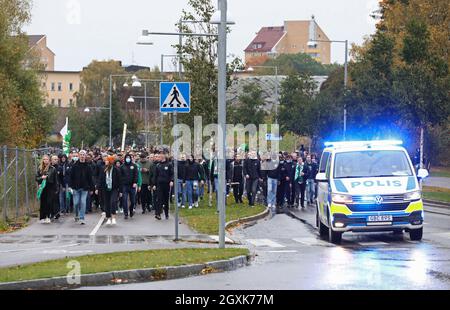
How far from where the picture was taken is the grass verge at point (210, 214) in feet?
82.6

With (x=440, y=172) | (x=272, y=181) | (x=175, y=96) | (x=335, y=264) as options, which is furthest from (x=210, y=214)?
(x=440, y=172)

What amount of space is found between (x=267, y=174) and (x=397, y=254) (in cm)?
1573

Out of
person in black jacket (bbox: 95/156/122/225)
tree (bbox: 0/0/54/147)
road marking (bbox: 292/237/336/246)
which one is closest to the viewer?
road marking (bbox: 292/237/336/246)

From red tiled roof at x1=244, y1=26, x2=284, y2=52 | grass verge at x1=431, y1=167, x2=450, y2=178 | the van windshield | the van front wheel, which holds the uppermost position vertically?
red tiled roof at x1=244, y1=26, x2=284, y2=52

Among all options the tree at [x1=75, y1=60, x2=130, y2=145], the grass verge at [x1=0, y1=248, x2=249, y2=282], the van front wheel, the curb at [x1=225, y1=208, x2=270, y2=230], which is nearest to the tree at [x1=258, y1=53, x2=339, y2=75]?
the tree at [x1=75, y1=60, x2=130, y2=145]

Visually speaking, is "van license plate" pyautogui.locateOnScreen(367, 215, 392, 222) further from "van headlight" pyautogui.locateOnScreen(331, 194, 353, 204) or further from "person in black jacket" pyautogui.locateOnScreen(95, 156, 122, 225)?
"person in black jacket" pyautogui.locateOnScreen(95, 156, 122, 225)

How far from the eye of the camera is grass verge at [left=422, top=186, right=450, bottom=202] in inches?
1611

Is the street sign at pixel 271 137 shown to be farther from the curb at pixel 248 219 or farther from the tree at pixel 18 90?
the curb at pixel 248 219

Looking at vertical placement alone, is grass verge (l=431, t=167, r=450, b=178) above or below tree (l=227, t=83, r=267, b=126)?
below

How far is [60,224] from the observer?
87.8 feet

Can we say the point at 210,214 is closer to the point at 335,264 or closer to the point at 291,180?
the point at 291,180
